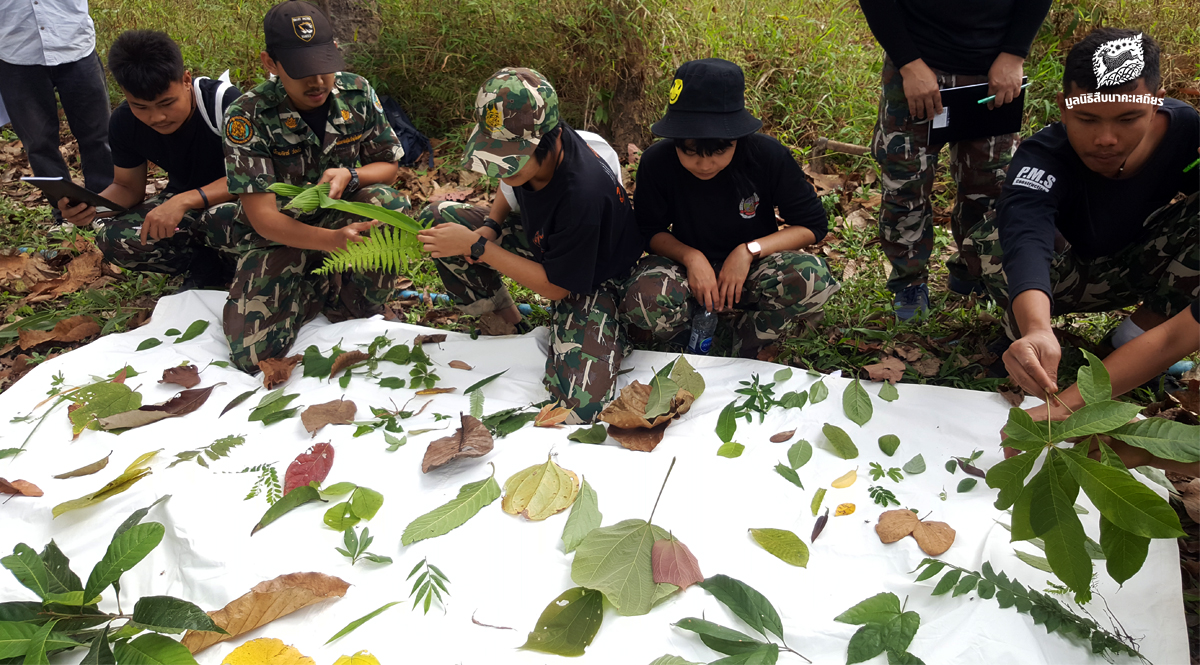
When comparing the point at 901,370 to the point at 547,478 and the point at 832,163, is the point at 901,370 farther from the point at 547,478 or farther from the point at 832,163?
the point at 832,163

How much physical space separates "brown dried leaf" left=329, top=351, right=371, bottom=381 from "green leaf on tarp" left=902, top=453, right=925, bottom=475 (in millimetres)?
1820

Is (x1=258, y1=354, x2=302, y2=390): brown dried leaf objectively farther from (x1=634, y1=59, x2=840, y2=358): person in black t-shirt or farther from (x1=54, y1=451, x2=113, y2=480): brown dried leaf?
(x1=634, y1=59, x2=840, y2=358): person in black t-shirt

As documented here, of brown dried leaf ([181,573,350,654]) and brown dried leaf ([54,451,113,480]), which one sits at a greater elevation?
brown dried leaf ([54,451,113,480])

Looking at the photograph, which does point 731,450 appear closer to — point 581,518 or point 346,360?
point 581,518

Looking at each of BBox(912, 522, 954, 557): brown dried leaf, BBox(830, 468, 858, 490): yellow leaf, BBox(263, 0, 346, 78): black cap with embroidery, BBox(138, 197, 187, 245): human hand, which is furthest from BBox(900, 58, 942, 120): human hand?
BBox(138, 197, 187, 245): human hand

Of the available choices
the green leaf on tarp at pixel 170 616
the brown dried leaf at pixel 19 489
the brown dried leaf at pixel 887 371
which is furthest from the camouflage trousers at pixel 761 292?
the brown dried leaf at pixel 19 489

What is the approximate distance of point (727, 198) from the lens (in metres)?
2.52

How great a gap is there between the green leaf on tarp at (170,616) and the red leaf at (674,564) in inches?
36.5

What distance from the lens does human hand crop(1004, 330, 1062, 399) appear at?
168cm

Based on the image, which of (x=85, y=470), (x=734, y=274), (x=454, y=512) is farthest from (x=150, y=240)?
(x=734, y=274)

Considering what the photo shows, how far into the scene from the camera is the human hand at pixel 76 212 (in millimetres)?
3014

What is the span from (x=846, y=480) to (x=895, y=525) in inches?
7.6

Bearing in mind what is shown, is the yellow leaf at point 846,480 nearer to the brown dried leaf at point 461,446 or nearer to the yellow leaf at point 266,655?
the brown dried leaf at point 461,446

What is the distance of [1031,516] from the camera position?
1.47 m
